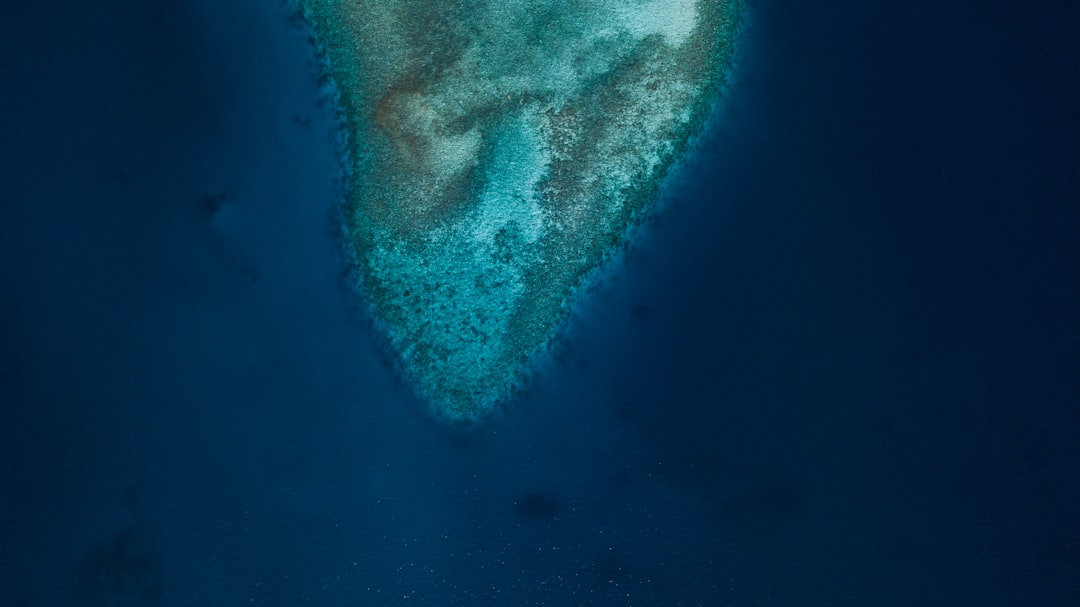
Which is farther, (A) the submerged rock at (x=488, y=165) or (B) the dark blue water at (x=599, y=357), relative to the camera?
(A) the submerged rock at (x=488, y=165)

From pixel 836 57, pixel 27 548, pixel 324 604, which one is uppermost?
pixel 836 57

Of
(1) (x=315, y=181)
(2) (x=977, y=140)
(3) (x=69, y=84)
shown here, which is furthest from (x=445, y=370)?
(2) (x=977, y=140)

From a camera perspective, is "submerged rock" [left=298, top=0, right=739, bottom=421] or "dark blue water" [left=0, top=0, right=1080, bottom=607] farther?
"submerged rock" [left=298, top=0, right=739, bottom=421]

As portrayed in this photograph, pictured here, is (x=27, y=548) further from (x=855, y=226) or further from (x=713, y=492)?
(x=855, y=226)

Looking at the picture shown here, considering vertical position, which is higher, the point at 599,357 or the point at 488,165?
the point at 488,165
